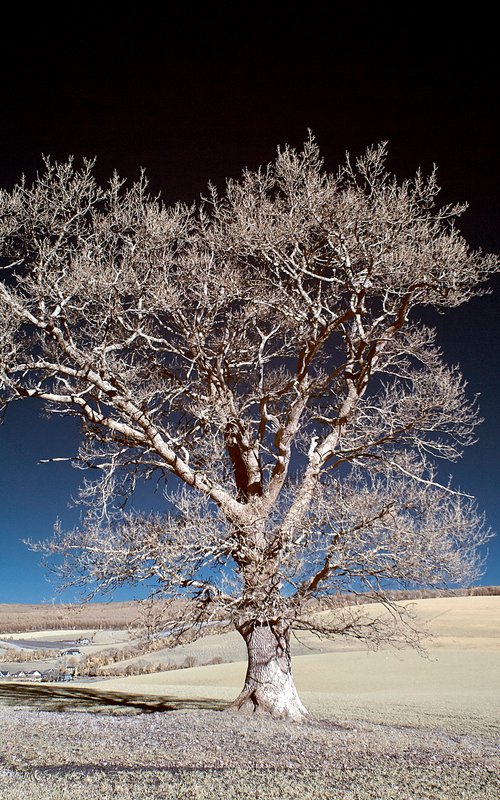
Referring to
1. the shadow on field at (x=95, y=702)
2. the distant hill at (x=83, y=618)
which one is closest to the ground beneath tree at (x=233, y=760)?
the shadow on field at (x=95, y=702)

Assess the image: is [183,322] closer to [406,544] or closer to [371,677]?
[406,544]

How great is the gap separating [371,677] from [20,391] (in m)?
23.2

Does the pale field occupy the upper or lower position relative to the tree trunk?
lower

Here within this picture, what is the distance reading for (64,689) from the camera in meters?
21.8

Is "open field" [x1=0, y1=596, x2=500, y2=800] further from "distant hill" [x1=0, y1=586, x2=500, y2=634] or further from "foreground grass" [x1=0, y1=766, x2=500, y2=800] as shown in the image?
"distant hill" [x1=0, y1=586, x2=500, y2=634]

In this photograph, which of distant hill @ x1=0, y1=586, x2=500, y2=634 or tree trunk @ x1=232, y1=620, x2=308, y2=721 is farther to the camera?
distant hill @ x1=0, y1=586, x2=500, y2=634

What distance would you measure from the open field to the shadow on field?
0.04 meters

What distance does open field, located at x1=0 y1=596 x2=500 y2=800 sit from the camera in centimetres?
607

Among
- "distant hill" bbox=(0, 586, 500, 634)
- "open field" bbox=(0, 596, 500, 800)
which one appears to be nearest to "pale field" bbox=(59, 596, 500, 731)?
"open field" bbox=(0, 596, 500, 800)

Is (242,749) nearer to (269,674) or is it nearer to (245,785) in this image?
(245,785)

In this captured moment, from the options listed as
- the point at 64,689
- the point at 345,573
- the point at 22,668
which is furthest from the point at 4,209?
the point at 22,668

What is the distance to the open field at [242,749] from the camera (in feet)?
19.9

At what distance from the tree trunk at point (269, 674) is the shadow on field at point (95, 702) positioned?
1.90 meters

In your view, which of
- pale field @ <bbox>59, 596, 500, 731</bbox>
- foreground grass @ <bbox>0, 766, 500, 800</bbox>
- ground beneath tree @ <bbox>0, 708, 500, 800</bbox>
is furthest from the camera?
pale field @ <bbox>59, 596, 500, 731</bbox>
